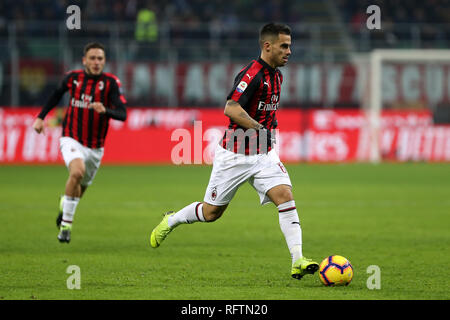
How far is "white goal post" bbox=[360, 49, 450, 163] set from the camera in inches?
990

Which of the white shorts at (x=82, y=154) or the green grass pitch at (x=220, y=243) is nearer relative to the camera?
the green grass pitch at (x=220, y=243)

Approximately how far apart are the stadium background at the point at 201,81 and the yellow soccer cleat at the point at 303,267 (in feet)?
55.3

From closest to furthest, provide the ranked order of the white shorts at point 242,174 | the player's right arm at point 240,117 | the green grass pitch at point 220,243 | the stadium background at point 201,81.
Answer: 1. the green grass pitch at point 220,243
2. the player's right arm at point 240,117
3. the white shorts at point 242,174
4. the stadium background at point 201,81

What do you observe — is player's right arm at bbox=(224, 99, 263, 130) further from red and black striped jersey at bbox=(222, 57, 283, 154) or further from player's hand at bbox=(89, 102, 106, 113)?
player's hand at bbox=(89, 102, 106, 113)

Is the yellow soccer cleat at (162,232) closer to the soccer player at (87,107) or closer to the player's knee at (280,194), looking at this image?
the player's knee at (280,194)

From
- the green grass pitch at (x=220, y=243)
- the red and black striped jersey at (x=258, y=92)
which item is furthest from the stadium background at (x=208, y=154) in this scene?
the red and black striped jersey at (x=258, y=92)

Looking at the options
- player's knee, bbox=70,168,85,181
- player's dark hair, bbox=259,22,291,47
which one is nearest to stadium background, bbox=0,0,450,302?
player's knee, bbox=70,168,85,181

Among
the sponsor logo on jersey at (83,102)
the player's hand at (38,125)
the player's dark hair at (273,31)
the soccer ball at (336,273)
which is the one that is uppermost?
the player's dark hair at (273,31)

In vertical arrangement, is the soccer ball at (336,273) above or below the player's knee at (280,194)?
below

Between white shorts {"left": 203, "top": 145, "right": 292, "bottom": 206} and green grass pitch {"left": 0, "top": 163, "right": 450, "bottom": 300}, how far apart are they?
0.74 m

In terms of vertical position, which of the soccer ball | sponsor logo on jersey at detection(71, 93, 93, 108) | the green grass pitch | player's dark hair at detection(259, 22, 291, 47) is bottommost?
the green grass pitch

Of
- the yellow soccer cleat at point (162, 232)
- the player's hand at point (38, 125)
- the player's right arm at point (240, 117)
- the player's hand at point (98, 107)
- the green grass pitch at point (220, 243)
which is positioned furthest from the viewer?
the player's hand at point (38, 125)

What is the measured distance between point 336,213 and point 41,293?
7.25 metres

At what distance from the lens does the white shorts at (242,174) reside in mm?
7297
